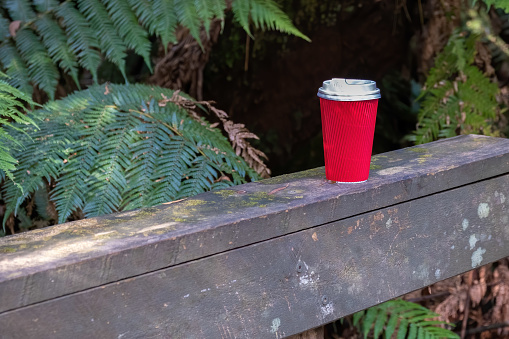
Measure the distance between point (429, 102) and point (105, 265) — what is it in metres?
2.05

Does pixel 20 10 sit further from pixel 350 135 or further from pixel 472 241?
pixel 472 241

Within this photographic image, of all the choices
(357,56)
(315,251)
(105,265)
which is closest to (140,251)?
(105,265)

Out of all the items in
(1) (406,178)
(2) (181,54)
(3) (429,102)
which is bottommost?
(3) (429,102)

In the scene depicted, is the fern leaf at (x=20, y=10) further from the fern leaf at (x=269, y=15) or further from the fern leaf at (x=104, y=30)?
the fern leaf at (x=269, y=15)

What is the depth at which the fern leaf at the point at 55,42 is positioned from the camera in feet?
6.81

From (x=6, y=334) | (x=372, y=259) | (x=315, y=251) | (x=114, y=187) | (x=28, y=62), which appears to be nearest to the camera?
(x=6, y=334)

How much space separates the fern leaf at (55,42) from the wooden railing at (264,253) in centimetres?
109

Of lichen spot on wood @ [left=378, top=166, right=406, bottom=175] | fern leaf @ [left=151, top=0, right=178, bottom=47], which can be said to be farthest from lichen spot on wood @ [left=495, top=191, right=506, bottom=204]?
fern leaf @ [left=151, top=0, right=178, bottom=47]

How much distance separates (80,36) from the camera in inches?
82.8

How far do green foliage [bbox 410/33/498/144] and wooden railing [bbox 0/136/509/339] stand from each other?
3.23 ft

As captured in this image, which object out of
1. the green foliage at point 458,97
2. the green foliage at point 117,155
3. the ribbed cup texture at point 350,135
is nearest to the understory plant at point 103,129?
the green foliage at point 117,155

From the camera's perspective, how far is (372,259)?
4.30 feet

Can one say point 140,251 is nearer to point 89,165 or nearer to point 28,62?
point 89,165

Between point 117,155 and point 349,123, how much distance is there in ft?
2.62
